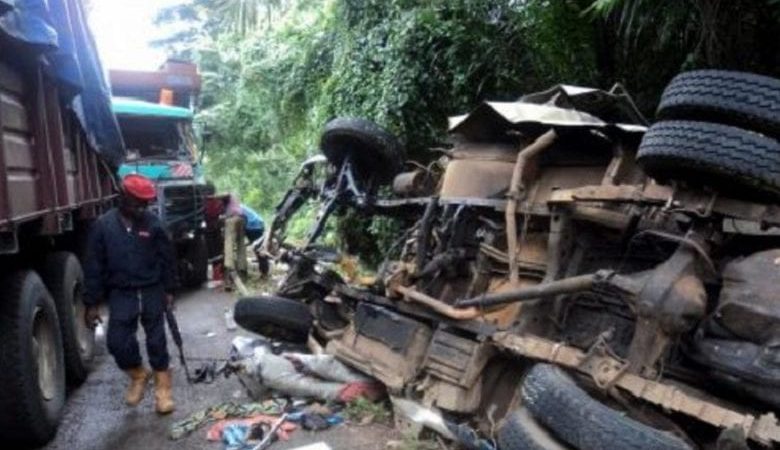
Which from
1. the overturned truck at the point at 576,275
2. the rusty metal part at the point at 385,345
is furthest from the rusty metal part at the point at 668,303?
the rusty metal part at the point at 385,345

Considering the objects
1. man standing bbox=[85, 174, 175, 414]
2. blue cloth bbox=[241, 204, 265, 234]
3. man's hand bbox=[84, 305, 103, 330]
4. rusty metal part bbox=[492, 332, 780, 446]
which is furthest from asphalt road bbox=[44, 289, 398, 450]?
blue cloth bbox=[241, 204, 265, 234]

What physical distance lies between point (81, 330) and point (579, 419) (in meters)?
4.03

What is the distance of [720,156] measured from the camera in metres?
2.76

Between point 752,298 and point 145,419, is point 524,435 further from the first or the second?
point 145,419

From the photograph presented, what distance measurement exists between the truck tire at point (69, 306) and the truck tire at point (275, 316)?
1122mm

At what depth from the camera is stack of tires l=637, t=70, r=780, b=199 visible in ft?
8.99

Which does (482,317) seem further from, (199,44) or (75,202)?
(199,44)

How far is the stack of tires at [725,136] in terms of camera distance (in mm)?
2740

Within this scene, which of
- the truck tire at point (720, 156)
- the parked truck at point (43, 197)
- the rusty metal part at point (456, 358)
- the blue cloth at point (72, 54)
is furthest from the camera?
the rusty metal part at point (456, 358)

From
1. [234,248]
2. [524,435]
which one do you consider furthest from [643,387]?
[234,248]

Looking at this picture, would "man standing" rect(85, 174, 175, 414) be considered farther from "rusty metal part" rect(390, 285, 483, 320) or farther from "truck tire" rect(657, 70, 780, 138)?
"truck tire" rect(657, 70, 780, 138)

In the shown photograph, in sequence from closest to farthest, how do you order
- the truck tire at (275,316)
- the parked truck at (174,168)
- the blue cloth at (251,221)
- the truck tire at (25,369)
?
the truck tire at (25,369) → the truck tire at (275,316) → the parked truck at (174,168) → the blue cloth at (251,221)

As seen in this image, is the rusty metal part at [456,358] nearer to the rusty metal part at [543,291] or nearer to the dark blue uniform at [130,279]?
the rusty metal part at [543,291]

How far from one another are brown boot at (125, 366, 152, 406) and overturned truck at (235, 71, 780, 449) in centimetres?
80
